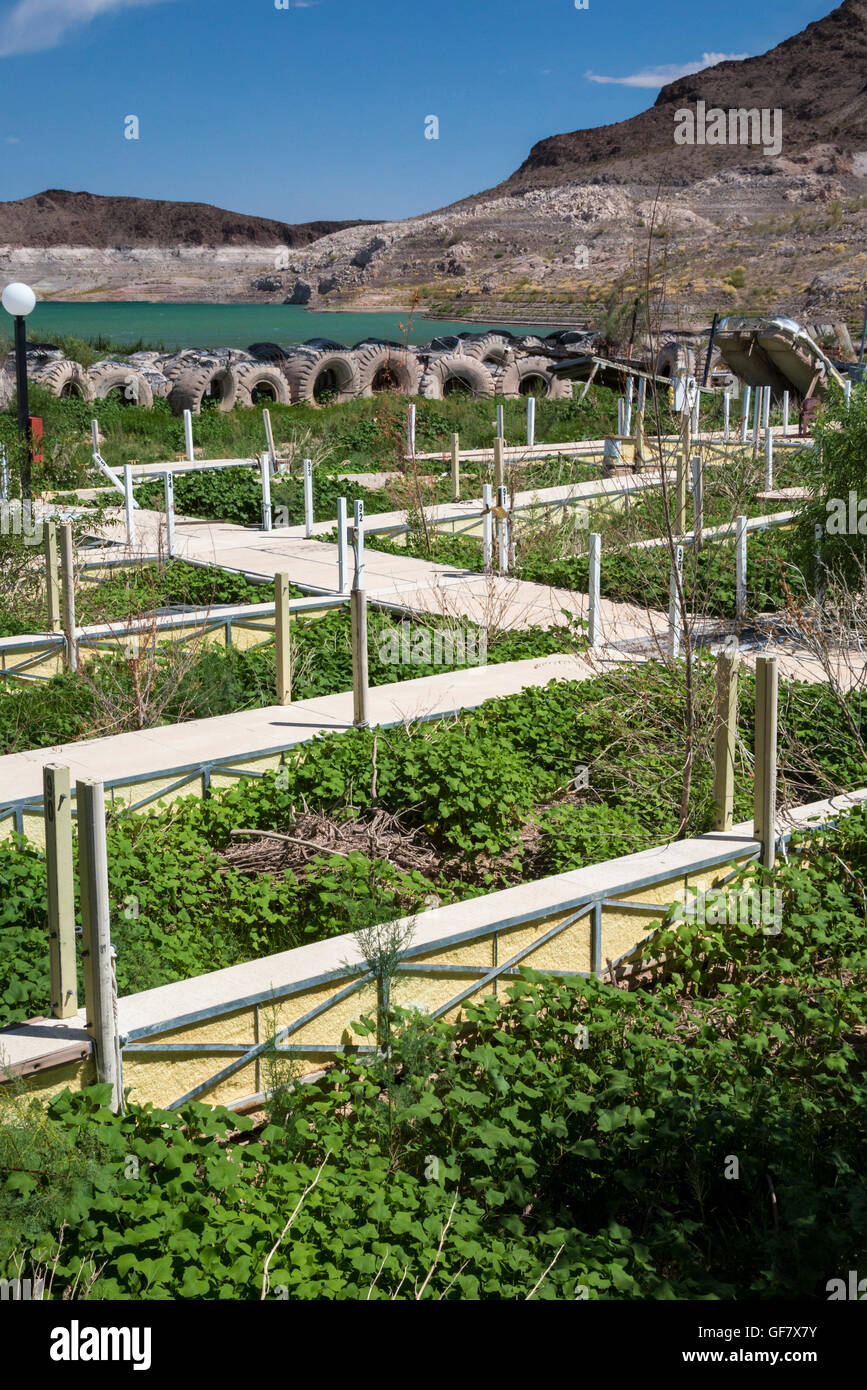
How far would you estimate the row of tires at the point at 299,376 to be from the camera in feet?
86.9

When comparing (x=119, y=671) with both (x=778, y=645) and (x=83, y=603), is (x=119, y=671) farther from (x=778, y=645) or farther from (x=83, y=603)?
(x=778, y=645)

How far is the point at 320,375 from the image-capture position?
2884 cm

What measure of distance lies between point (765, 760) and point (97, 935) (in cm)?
350

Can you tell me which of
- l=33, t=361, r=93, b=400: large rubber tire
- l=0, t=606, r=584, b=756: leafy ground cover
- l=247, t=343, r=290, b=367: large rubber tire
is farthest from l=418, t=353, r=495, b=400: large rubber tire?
l=0, t=606, r=584, b=756: leafy ground cover

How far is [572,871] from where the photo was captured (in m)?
6.81

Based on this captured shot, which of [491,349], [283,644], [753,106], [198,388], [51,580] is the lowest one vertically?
[283,644]

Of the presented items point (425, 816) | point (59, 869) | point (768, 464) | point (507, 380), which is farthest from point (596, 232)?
point (59, 869)

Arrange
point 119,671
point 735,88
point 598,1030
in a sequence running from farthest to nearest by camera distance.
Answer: point 735,88, point 119,671, point 598,1030

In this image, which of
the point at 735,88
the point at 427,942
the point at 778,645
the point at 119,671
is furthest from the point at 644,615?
the point at 735,88

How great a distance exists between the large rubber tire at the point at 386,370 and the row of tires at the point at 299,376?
0.02 m

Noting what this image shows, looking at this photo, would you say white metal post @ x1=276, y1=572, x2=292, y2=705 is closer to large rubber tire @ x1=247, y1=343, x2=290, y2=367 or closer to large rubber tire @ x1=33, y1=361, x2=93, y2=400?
large rubber tire @ x1=33, y1=361, x2=93, y2=400

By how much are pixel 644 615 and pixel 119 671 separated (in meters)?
4.77

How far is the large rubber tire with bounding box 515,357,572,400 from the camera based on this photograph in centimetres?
3020

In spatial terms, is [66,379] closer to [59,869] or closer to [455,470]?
[455,470]
